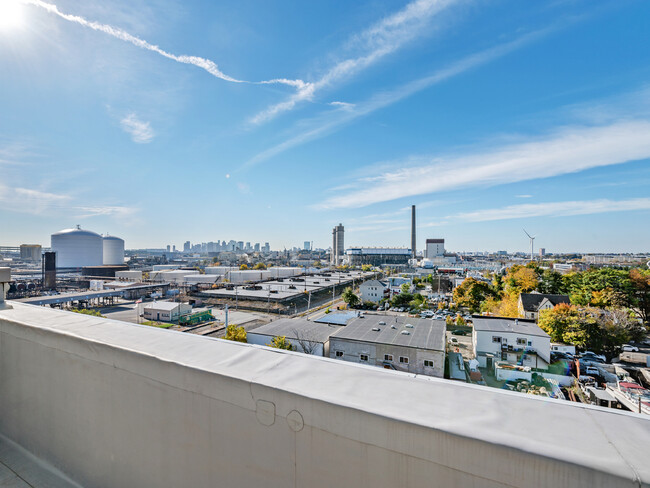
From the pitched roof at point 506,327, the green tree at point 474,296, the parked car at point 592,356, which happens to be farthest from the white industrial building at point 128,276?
the parked car at point 592,356

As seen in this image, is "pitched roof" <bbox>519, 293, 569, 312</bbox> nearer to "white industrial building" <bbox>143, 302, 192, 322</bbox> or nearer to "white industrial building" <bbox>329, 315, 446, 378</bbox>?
"white industrial building" <bbox>329, 315, 446, 378</bbox>

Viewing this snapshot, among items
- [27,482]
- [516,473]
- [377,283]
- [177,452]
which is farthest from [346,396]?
[377,283]

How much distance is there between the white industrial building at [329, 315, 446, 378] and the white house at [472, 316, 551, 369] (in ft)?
4.08

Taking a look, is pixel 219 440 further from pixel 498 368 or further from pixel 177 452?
pixel 498 368

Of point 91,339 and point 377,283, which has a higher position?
point 91,339

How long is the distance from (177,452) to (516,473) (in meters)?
0.63

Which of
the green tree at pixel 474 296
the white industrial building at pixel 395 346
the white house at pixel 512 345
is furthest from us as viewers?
the green tree at pixel 474 296

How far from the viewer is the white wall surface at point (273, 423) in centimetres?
39

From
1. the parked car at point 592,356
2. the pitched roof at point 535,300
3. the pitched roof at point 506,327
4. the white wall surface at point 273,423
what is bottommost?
the parked car at point 592,356

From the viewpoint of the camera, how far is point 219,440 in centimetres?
60

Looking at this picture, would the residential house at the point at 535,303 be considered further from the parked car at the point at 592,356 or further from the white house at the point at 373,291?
the white house at the point at 373,291

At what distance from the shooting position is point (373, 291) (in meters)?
18.0

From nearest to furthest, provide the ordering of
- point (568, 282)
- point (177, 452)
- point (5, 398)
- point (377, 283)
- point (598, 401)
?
1. point (177, 452)
2. point (5, 398)
3. point (598, 401)
4. point (568, 282)
5. point (377, 283)

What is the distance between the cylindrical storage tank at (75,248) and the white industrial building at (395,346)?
1488 inches
